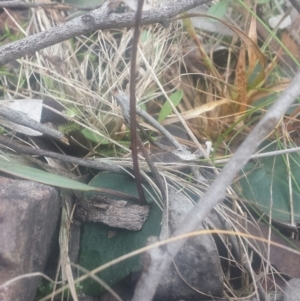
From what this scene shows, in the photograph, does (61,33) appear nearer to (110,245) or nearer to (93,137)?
(93,137)

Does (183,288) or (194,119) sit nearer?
(183,288)

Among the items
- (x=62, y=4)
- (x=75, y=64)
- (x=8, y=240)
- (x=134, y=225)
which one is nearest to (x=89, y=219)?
(x=134, y=225)

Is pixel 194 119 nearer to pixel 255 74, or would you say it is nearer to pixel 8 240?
pixel 255 74

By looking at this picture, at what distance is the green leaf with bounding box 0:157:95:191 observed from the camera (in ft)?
2.88

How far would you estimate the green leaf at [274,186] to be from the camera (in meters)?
1.05

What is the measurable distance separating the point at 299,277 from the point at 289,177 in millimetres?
216

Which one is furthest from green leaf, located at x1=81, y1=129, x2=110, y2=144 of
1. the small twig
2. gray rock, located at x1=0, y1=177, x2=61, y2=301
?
gray rock, located at x1=0, y1=177, x2=61, y2=301

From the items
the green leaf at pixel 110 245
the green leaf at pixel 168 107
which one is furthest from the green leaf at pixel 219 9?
the green leaf at pixel 110 245

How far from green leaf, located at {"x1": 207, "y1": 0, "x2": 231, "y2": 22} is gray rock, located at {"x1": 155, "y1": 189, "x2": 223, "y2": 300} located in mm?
623

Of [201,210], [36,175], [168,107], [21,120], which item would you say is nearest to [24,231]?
[36,175]

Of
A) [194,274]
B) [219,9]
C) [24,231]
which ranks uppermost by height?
[219,9]

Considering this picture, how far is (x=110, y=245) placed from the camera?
37.5 inches

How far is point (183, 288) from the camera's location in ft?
3.00

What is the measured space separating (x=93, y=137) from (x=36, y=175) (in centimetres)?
22
